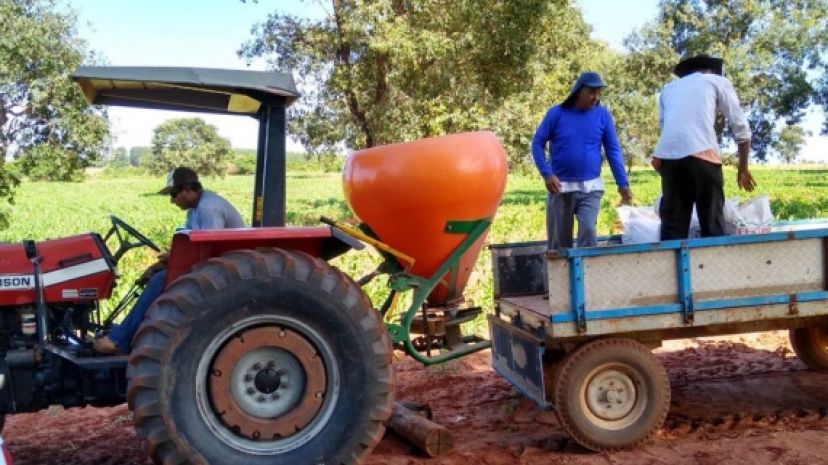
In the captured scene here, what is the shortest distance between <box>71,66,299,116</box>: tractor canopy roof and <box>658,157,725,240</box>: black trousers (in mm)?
2628

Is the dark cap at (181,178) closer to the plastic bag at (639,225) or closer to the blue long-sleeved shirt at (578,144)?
the blue long-sleeved shirt at (578,144)

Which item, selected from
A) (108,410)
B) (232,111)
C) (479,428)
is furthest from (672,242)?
(108,410)

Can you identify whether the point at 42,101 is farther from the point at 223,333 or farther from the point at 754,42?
the point at 754,42

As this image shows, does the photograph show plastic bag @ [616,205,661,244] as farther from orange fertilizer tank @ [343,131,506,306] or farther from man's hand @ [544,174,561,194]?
orange fertilizer tank @ [343,131,506,306]

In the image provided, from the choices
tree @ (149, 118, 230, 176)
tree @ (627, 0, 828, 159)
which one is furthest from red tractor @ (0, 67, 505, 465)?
tree @ (149, 118, 230, 176)

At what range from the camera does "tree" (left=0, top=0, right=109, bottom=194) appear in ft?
40.0

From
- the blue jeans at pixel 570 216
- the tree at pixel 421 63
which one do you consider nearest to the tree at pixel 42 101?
the tree at pixel 421 63

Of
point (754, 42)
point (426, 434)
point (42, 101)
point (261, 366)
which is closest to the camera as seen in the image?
point (261, 366)

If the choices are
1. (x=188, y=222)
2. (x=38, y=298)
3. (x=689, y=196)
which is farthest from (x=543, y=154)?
(x=38, y=298)

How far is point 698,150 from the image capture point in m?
5.16

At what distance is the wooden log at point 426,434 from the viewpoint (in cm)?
455

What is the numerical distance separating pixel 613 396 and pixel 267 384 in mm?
2035

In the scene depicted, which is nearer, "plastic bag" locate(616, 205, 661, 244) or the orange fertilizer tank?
the orange fertilizer tank

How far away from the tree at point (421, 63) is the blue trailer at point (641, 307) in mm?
9027
